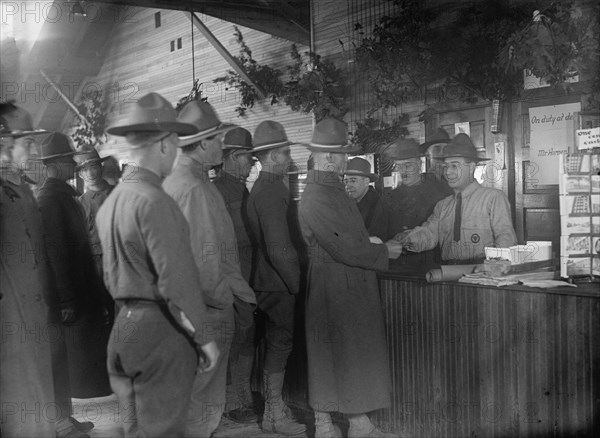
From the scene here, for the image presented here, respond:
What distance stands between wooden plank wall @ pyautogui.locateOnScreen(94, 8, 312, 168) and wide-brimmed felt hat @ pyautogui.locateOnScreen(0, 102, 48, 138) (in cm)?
480

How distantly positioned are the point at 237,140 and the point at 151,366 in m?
2.63

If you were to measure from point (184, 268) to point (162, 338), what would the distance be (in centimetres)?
34

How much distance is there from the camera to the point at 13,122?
339cm

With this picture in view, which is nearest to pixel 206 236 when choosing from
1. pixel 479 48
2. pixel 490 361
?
pixel 490 361

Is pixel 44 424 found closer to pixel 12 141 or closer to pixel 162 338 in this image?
pixel 162 338

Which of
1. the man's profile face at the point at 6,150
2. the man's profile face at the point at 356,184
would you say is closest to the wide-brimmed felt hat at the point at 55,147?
the man's profile face at the point at 6,150

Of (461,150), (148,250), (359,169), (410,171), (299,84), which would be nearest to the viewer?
(148,250)

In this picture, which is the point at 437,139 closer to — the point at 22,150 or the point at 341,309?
the point at 341,309

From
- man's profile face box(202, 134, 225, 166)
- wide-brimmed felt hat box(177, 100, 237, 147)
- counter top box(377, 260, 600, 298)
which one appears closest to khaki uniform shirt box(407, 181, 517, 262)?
counter top box(377, 260, 600, 298)

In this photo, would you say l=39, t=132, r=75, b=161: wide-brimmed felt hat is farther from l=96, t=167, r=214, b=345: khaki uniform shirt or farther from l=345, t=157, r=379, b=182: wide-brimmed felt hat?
l=345, t=157, r=379, b=182: wide-brimmed felt hat

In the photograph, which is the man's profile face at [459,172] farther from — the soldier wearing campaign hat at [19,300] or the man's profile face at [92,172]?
the soldier wearing campaign hat at [19,300]

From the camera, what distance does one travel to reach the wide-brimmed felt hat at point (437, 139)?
20.0 feet

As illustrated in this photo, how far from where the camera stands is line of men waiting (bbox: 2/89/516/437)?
2787 millimetres

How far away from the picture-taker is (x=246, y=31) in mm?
8570
